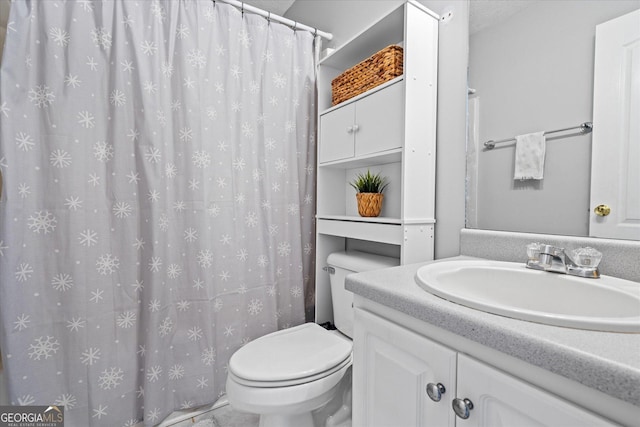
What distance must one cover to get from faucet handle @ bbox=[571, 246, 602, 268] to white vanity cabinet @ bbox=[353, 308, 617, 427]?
1.54ft

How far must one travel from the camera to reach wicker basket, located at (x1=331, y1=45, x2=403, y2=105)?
118 centimetres

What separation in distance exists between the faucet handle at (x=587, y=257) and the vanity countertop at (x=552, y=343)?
37 centimetres

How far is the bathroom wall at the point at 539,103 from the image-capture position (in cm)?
83

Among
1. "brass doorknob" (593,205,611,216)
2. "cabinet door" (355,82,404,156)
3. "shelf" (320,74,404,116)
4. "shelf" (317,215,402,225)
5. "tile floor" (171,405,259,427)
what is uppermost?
"shelf" (320,74,404,116)

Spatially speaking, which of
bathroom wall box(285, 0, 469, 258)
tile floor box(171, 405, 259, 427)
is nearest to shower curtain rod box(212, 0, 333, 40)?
bathroom wall box(285, 0, 469, 258)

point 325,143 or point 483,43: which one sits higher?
point 483,43

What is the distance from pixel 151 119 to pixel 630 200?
1660 millimetres

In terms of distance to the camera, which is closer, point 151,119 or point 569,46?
point 569,46

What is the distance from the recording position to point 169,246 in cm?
133

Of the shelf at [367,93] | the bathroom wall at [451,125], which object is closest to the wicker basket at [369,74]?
the shelf at [367,93]

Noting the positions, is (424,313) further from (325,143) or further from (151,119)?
(151,119)

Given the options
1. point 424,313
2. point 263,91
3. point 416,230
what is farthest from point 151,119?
point 424,313

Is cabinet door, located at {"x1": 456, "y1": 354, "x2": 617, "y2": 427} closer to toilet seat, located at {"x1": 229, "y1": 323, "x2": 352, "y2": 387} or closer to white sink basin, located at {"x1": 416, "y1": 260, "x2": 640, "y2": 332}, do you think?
white sink basin, located at {"x1": 416, "y1": 260, "x2": 640, "y2": 332}

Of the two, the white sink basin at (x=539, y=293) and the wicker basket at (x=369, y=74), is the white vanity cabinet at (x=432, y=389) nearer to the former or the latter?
the white sink basin at (x=539, y=293)
